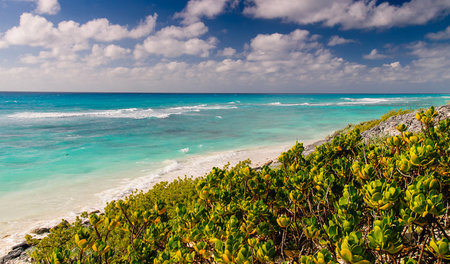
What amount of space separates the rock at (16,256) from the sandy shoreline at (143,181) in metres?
0.23

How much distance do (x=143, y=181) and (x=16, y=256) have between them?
5959 millimetres

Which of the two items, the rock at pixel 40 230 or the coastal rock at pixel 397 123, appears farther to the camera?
the coastal rock at pixel 397 123

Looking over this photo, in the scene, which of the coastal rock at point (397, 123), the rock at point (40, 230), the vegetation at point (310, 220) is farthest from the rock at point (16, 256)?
the coastal rock at point (397, 123)

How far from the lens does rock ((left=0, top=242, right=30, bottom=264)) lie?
545 cm

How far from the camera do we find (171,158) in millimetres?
15586

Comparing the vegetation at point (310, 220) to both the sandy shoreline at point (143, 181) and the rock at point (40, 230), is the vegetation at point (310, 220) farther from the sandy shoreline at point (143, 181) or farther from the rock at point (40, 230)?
the sandy shoreline at point (143, 181)

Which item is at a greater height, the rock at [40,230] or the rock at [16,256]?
the rock at [16,256]

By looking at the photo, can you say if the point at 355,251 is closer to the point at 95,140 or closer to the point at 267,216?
the point at 267,216

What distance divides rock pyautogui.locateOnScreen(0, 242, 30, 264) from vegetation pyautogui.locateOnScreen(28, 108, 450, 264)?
152 inches

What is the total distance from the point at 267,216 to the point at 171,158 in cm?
1390

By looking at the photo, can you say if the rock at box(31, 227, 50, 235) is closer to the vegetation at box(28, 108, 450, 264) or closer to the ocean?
the ocean

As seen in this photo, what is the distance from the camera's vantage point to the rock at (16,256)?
5.45 metres

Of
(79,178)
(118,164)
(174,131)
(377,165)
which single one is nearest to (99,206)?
(79,178)

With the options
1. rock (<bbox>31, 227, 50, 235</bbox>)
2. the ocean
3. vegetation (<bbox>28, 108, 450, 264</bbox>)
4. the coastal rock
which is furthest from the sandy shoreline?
vegetation (<bbox>28, 108, 450, 264</bbox>)
